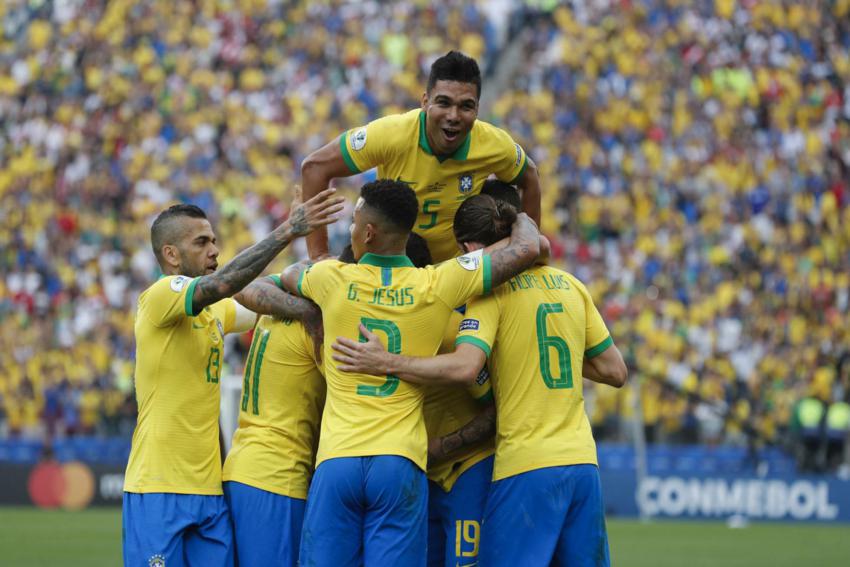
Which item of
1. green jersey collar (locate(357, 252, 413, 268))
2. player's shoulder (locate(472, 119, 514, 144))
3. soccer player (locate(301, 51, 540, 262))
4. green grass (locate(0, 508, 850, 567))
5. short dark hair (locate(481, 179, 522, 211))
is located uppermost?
player's shoulder (locate(472, 119, 514, 144))

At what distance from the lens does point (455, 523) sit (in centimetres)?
690

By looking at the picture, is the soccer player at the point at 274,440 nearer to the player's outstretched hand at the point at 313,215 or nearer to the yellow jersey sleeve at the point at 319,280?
the yellow jersey sleeve at the point at 319,280

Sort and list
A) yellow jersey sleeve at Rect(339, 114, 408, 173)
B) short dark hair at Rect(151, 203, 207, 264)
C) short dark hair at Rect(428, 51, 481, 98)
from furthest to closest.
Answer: yellow jersey sleeve at Rect(339, 114, 408, 173), short dark hair at Rect(428, 51, 481, 98), short dark hair at Rect(151, 203, 207, 264)

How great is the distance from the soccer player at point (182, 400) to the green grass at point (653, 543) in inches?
283

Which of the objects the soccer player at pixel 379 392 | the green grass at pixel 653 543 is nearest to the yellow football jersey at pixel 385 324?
the soccer player at pixel 379 392

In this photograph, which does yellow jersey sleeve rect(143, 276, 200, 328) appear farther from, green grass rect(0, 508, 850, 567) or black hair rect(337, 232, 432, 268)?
green grass rect(0, 508, 850, 567)

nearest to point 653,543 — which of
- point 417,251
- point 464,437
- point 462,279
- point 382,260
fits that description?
point 464,437

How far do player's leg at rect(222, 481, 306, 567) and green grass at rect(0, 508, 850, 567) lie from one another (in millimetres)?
7157

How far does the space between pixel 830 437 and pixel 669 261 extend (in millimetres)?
4582

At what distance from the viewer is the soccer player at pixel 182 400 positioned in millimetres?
6418

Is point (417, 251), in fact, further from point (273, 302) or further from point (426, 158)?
point (273, 302)

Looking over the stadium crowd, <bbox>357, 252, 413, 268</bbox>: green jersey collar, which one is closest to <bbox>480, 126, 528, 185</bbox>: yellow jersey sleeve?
<bbox>357, 252, 413, 268</bbox>: green jersey collar

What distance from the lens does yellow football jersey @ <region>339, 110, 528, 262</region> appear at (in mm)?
7262

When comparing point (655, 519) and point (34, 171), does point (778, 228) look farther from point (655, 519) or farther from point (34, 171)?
point (34, 171)
